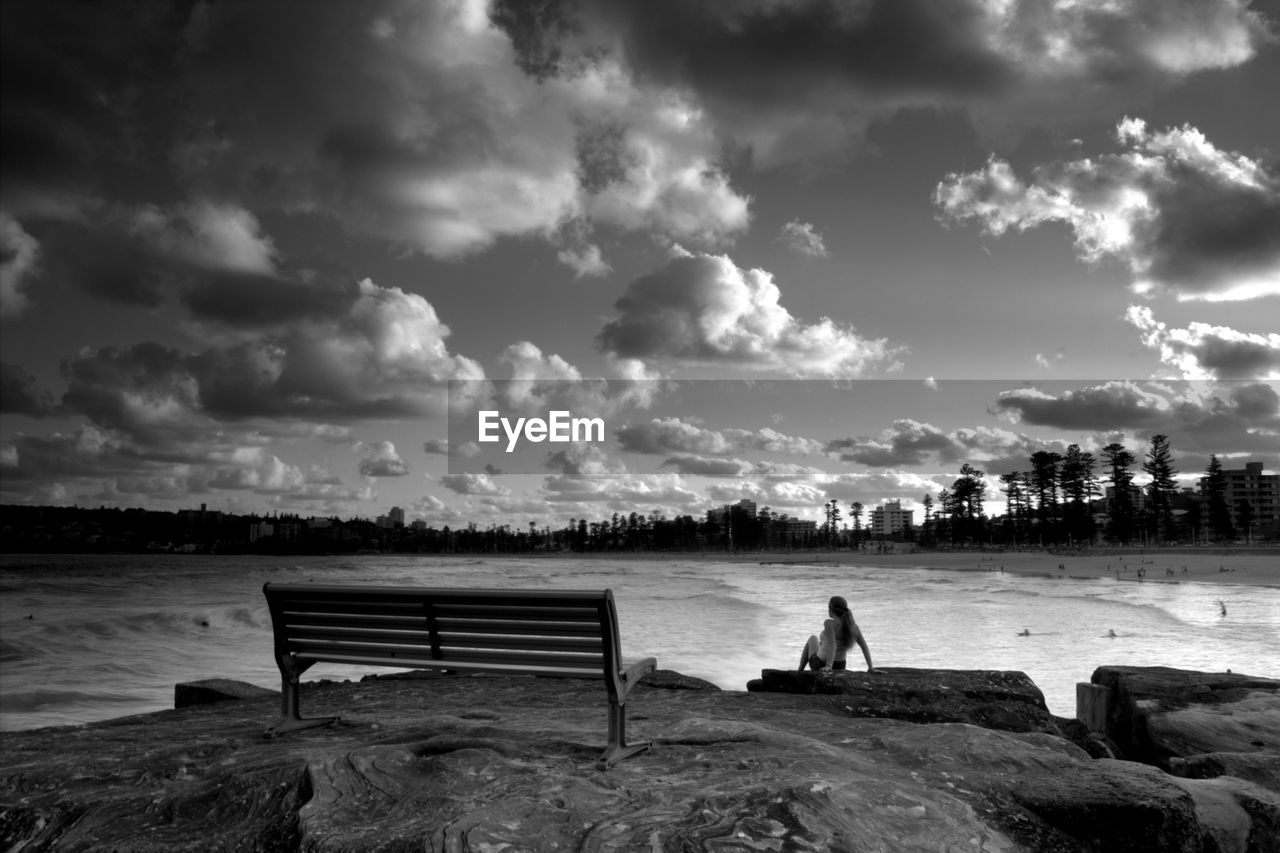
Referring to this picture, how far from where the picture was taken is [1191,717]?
20.9ft

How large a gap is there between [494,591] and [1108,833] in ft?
10.0

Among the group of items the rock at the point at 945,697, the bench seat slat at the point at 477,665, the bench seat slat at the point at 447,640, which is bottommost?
the rock at the point at 945,697

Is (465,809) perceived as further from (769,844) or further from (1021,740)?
(1021,740)

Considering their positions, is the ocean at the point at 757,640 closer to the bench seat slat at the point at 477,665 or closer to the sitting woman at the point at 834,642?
the sitting woman at the point at 834,642

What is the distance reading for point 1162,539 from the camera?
118562mm

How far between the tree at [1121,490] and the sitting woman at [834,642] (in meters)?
121

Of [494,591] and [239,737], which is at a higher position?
[494,591]

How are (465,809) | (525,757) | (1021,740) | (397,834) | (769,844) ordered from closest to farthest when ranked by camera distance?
(769,844) → (397,834) → (465,809) → (525,757) → (1021,740)

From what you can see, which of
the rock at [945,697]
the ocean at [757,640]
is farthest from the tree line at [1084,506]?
the rock at [945,697]

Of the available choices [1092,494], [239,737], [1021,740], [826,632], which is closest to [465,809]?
[239,737]

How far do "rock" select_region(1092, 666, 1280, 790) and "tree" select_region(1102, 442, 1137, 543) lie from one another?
121 meters

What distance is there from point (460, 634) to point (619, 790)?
1.50m

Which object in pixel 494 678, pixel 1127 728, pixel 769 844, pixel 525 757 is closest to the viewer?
pixel 769 844

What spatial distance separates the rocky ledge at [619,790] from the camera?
3338 millimetres
